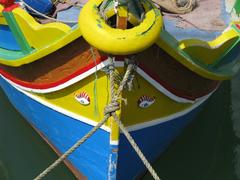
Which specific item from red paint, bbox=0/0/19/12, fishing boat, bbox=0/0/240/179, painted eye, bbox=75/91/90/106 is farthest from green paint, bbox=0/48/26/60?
painted eye, bbox=75/91/90/106

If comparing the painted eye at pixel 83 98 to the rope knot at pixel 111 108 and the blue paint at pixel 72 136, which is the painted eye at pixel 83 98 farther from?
the rope knot at pixel 111 108

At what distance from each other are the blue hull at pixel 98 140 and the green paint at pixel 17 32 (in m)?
0.62

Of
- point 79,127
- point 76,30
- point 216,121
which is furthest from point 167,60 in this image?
point 216,121

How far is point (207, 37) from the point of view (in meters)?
3.92

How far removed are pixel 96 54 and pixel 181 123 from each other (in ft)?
4.83

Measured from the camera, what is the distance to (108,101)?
10.4ft

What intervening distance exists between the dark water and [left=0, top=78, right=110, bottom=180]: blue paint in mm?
421

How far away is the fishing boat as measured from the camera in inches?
108

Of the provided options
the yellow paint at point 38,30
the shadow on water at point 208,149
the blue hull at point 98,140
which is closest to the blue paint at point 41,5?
the yellow paint at point 38,30

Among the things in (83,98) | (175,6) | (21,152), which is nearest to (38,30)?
(83,98)

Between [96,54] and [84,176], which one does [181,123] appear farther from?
[96,54]

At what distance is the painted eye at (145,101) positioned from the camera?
3.28 metres

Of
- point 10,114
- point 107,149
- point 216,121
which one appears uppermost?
point 107,149

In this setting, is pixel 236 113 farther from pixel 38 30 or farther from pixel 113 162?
pixel 38 30
